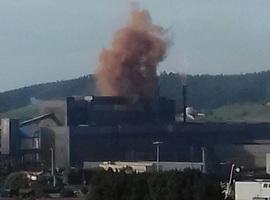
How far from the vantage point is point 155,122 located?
66500 mm

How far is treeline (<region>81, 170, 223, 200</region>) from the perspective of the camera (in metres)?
26.4

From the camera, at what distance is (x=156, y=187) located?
2680 centimetres

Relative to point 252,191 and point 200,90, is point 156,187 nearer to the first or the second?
point 252,191

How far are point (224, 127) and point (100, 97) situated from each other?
8198 mm

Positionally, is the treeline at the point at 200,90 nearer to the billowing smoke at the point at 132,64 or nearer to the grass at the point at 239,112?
the grass at the point at 239,112

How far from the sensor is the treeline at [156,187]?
2638 centimetres

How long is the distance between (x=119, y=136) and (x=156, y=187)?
36327 mm

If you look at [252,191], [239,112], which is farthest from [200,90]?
[252,191]

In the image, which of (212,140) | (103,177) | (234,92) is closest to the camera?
(103,177)

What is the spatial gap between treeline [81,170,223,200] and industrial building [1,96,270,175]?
96.1 feet

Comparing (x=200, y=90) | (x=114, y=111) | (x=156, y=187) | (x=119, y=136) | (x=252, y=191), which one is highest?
(x=200, y=90)

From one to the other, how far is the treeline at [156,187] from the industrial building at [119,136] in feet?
96.1

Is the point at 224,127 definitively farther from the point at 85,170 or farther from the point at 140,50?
the point at 85,170

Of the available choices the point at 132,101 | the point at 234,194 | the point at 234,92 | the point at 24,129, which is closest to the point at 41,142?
the point at 24,129
